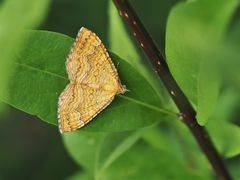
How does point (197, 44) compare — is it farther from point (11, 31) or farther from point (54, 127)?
point (54, 127)

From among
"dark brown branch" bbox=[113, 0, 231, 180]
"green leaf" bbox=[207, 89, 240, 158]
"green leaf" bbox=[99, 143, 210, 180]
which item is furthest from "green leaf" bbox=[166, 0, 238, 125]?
"green leaf" bbox=[99, 143, 210, 180]

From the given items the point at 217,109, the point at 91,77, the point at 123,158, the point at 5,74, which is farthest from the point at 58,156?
the point at 5,74

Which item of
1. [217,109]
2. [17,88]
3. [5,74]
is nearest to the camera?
[5,74]

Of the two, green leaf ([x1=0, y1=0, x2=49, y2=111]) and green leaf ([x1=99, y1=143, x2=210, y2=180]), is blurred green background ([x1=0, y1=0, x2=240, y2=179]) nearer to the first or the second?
green leaf ([x1=99, y1=143, x2=210, y2=180])

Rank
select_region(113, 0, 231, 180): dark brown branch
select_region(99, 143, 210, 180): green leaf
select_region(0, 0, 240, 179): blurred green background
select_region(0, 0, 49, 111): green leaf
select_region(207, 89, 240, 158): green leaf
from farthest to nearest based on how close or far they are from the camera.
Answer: select_region(0, 0, 240, 179): blurred green background < select_region(99, 143, 210, 180): green leaf < select_region(207, 89, 240, 158): green leaf < select_region(113, 0, 231, 180): dark brown branch < select_region(0, 0, 49, 111): green leaf

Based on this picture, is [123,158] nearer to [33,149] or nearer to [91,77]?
[91,77]

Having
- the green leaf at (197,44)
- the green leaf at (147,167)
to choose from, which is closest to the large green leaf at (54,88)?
the green leaf at (197,44)
